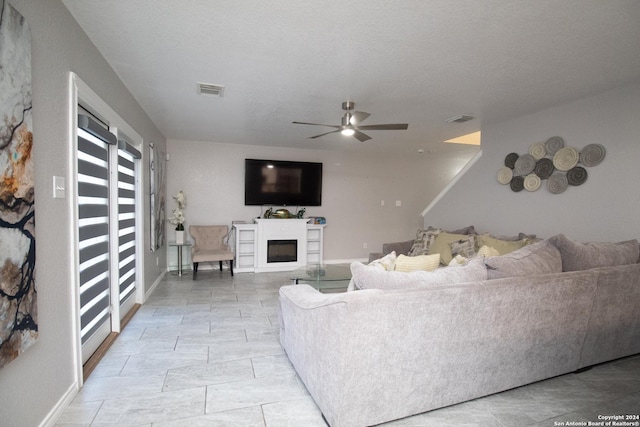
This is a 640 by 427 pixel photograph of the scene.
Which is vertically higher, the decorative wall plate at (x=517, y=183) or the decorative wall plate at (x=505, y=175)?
the decorative wall plate at (x=505, y=175)

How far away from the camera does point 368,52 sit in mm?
2420

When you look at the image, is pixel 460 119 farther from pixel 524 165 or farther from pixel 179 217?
pixel 179 217

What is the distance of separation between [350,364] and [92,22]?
2667 mm

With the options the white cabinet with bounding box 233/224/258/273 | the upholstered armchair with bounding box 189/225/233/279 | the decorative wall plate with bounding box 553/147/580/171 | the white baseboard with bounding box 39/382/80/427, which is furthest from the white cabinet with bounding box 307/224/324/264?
the white baseboard with bounding box 39/382/80/427

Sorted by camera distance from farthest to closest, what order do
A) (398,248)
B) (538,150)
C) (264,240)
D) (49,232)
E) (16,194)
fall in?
1. (264,240)
2. (398,248)
3. (538,150)
4. (49,232)
5. (16,194)

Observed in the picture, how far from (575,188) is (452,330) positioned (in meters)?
2.87

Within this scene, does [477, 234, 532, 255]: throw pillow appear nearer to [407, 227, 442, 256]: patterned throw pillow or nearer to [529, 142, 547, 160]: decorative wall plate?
[407, 227, 442, 256]: patterned throw pillow

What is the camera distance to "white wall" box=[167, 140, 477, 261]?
5895mm

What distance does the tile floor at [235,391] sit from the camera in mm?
1782

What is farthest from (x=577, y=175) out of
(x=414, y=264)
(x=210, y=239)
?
(x=210, y=239)

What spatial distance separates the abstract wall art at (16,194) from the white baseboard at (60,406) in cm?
54

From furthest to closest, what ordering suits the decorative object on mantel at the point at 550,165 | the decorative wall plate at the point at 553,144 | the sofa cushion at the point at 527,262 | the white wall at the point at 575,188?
the decorative wall plate at the point at 553,144, the decorative object on mantel at the point at 550,165, the white wall at the point at 575,188, the sofa cushion at the point at 527,262

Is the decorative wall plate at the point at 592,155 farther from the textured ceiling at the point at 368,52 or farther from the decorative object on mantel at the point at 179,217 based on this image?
the decorative object on mantel at the point at 179,217

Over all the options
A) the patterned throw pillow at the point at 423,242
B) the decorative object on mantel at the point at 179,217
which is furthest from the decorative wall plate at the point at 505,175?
the decorative object on mantel at the point at 179,217
